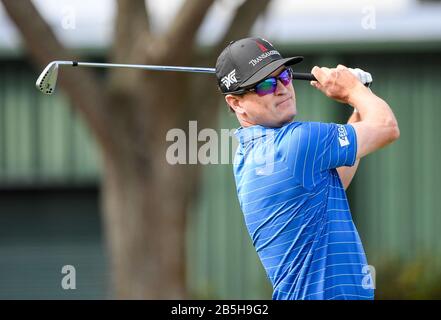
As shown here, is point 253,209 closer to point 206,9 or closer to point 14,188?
point 206,9

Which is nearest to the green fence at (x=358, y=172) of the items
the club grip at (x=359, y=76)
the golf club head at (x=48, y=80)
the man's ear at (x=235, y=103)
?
the golf club head at (x=48, y=80)

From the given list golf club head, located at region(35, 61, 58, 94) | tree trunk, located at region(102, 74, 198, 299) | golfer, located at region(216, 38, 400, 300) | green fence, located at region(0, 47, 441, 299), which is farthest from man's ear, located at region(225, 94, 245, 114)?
green fence, located at region(0, 47, 441, 299)

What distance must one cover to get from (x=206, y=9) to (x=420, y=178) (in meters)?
5.13

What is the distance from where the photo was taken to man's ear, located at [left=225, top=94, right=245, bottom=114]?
4.14 m

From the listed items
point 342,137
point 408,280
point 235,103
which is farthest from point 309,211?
point 408,280

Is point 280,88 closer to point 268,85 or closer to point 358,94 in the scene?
point 268,85

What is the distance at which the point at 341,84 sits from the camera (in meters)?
4.14

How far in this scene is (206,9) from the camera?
27.4 feet

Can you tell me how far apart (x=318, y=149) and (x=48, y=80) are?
5.63 ft

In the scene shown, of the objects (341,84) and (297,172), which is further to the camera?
(341,84)

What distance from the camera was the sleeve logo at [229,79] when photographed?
13.4ft

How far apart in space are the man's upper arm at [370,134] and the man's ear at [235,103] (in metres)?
0.46

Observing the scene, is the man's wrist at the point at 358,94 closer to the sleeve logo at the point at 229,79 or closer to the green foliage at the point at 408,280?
the sleeve logo at the point at 229,79
